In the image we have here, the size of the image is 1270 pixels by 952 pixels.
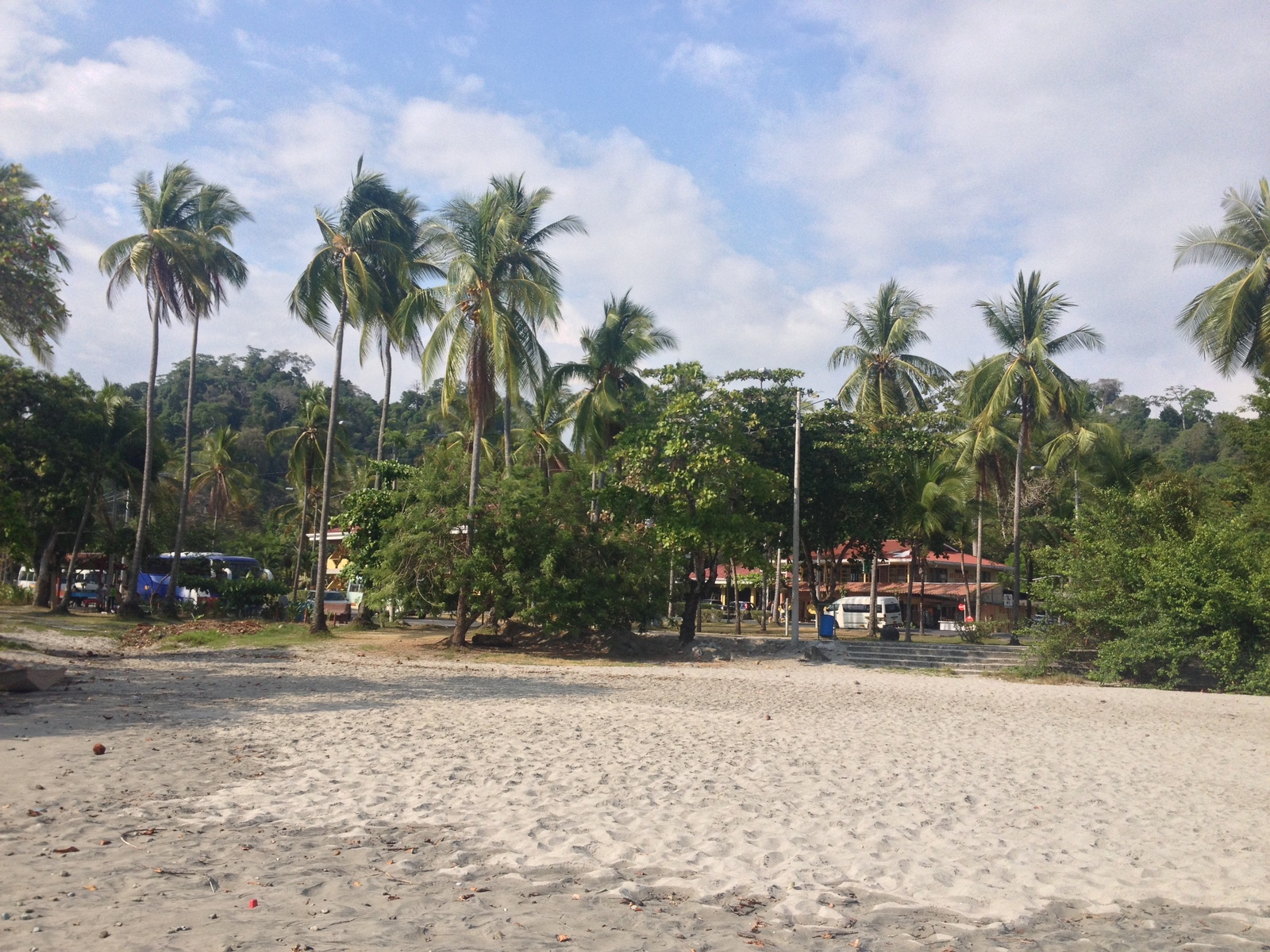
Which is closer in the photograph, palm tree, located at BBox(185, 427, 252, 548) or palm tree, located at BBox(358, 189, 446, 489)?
palm tree, located at BBox(358, 189, 446, 489)

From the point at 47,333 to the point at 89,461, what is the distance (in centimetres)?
2083

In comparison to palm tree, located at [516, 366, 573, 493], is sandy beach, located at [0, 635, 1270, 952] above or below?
below

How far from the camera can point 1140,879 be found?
6.19m

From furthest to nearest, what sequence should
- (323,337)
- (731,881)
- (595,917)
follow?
(323,337) < (731,881) < (595,917)

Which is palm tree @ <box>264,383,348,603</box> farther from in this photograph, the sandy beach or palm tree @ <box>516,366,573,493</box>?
the sandy beach

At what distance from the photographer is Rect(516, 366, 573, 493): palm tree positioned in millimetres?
35688

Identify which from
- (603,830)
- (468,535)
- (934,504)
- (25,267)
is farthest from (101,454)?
(603,830)

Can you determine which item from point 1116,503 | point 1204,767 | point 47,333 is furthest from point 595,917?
point 1116,503

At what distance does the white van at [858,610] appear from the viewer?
43531 millimetres

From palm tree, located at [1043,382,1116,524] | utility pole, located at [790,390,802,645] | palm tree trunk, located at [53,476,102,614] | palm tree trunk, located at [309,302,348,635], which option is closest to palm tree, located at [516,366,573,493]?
palm tree trunk, located at [309,302,348,635]

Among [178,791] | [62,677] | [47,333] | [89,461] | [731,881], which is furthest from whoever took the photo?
[89,461]

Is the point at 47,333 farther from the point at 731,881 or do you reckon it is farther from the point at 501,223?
the point at 731,881

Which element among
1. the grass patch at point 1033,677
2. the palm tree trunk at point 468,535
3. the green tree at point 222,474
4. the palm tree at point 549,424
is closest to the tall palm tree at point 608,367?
the palm tree at point 549,424

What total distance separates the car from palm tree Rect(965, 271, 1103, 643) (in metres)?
24.3
